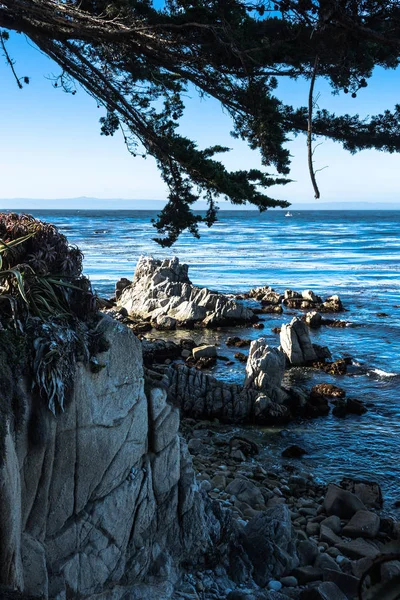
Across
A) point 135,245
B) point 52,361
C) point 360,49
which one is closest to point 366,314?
point 360,49

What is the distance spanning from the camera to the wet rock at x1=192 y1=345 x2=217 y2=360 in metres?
20.4

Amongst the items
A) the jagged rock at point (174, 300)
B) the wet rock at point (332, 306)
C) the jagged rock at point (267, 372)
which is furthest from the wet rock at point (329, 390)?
the wet rock at point (332, 306)

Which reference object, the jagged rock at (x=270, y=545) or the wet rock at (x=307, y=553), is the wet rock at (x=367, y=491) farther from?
the jagged rock at (x=270, y=545)

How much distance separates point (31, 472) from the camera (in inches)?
224

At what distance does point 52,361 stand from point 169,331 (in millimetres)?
19722

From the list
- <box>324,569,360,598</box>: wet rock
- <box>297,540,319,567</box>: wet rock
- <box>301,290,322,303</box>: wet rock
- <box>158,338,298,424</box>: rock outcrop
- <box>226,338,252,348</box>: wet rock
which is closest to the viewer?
<box>324,569,360,598</box>: wet rock

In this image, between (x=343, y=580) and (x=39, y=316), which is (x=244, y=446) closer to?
(x=343, y=580)

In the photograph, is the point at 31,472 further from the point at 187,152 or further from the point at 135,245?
the point at 135,245

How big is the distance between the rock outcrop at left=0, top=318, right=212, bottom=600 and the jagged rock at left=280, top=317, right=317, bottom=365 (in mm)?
13000

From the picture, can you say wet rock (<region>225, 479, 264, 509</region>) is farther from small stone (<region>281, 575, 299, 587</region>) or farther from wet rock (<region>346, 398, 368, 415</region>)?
wet rock (<region>346, 398, 368, 415</region>)

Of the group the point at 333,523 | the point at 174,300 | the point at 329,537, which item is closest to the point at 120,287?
the point at 174,300

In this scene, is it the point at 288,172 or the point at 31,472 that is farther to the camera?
the point at 288,172

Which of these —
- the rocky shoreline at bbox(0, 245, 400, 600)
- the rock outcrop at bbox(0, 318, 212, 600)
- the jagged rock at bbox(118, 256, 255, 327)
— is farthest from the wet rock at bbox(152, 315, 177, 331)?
the rock outcrop at bbox(0, 318, 212, 600)

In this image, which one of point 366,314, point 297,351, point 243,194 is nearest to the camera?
point 243,194
